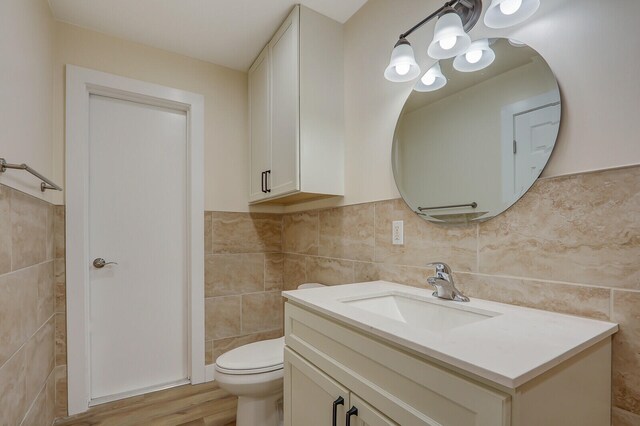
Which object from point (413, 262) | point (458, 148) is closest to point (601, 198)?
point (458, 148)

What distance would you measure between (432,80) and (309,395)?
1356mm

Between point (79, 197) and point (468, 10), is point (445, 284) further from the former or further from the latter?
point (79, 197)

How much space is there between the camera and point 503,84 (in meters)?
1.12

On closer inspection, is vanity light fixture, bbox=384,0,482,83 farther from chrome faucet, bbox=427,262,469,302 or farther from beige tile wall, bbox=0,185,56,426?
beige tile wall, bbox=0,185,56,426

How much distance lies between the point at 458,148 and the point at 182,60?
2.01m

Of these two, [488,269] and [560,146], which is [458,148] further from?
[488,269]

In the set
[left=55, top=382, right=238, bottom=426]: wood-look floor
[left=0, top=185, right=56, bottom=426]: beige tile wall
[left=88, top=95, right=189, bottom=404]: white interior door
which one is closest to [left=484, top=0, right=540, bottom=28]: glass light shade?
[left=0, top=185, right=56, bottom=426]: beige tile wall

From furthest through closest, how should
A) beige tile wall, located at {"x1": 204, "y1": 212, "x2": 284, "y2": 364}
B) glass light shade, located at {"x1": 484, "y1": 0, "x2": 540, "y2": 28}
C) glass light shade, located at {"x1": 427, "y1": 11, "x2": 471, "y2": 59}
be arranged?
beige tile wall, located at {"x1": 204, "y1": 212, "x2": 284, "y2": 364}, glass light shade, located at {"x1": 427, "y1": 11, "x2": 471, "y2": 59}, glass light shade, located at {"x1": 484, "y1": 0, "x2": 540, "y2": 28}

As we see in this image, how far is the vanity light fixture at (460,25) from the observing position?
989 millimetres

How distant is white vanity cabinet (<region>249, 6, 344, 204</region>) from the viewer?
1758mm

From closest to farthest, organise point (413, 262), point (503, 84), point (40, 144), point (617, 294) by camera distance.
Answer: point (617, 294) < point (503, 84) < point (413, 262) < point (40, 144)

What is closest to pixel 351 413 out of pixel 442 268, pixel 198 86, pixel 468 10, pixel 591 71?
pixel 442 268

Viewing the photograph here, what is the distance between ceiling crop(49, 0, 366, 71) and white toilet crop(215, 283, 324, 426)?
1.91 m

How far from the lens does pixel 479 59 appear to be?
119cm
